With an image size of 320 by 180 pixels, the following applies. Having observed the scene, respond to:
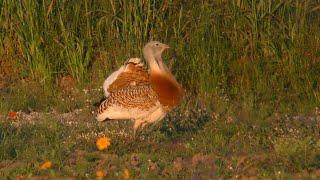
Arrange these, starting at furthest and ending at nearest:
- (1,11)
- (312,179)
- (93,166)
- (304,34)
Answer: (1,11) → (304,34) → (93,166) → (312,179)

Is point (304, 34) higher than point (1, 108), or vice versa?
point (304, 34)

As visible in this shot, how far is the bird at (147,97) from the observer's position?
7.59 meters

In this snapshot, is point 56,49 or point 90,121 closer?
point 90,121

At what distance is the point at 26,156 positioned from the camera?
706 centimetres

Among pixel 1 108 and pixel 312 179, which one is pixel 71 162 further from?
pixel 1 108

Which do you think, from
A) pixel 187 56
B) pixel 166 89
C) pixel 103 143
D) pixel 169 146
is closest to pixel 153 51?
pixel 166 89

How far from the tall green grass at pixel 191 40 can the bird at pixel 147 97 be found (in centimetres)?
169

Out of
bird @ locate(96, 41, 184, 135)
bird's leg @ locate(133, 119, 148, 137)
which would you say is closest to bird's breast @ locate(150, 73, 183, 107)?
bird @ locate(96, 41, 184, 135)

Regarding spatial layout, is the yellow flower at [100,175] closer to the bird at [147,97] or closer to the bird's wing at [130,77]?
the bird at [147,97]

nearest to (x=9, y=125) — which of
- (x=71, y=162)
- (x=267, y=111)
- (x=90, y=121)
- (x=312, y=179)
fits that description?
(x=90, y=121)

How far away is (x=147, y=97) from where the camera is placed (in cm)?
761

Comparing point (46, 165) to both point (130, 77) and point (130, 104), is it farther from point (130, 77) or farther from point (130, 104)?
point (130, 77)

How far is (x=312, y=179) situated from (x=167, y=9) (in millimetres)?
4373

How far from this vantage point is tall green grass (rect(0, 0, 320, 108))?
957 cm
